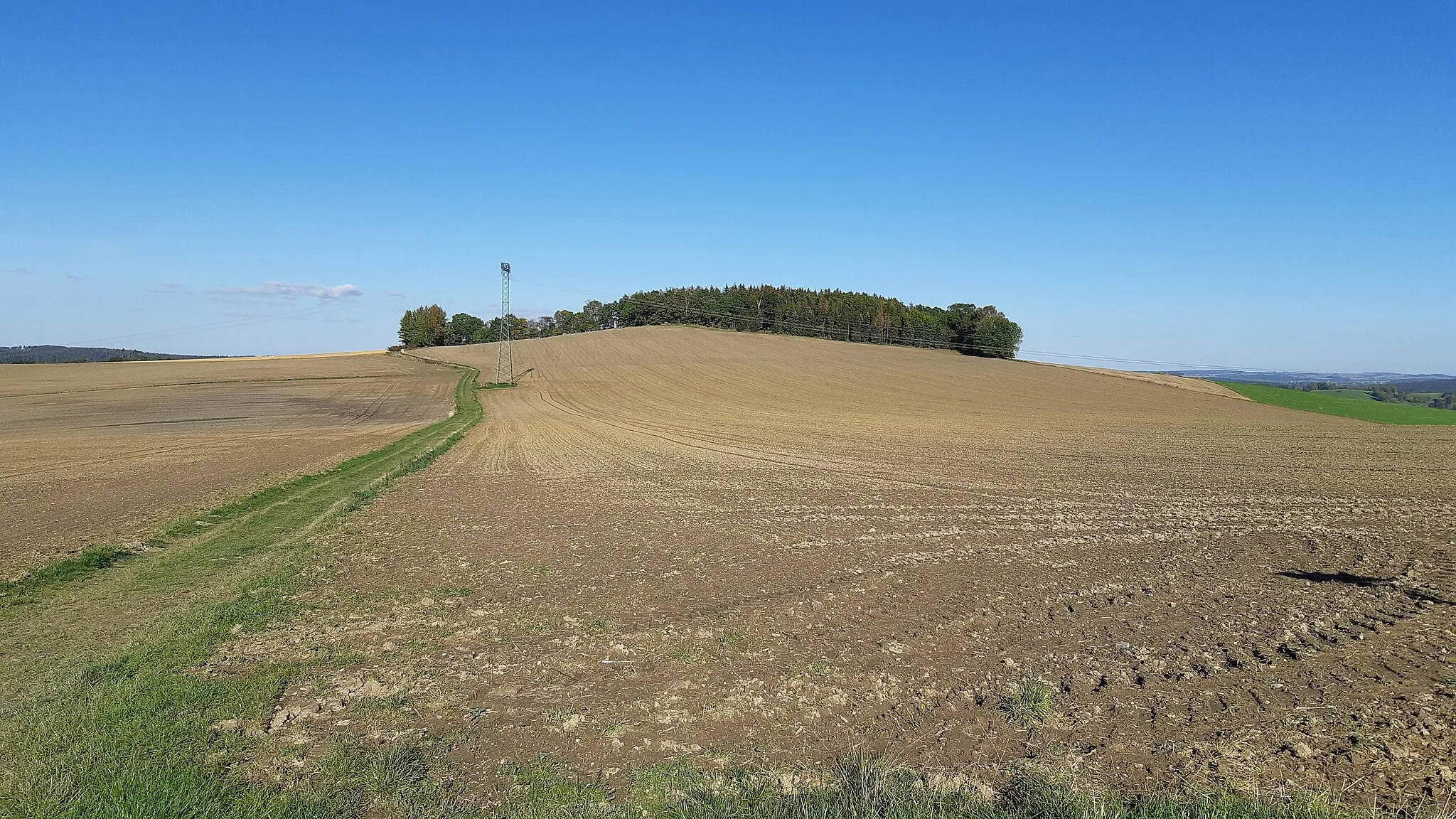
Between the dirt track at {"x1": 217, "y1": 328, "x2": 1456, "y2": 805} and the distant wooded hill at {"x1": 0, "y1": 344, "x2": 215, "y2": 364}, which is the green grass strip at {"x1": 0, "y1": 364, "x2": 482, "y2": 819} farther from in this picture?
the distant wooded hill at {"x1": 0, "y1": 344, "x2": 215, "y2": 364}

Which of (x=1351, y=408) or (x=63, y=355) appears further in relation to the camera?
(x=63, y=355)

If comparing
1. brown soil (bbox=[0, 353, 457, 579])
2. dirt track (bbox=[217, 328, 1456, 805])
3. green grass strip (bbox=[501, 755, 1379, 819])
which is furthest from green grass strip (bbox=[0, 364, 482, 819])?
brown soil (bbox=[0, 353, 457, 579])

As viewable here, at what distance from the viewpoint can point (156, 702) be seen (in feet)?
21.4

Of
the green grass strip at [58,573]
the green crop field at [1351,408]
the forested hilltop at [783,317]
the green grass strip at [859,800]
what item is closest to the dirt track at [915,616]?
the green grass strip at [859,800]

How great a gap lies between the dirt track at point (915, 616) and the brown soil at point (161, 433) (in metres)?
4.79

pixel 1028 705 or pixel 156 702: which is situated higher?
pixel 1028 705

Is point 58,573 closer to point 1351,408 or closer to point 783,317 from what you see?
point 1351,408

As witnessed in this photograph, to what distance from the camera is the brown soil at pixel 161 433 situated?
51.7 feet

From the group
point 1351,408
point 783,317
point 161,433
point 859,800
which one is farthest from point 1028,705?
point 783,317

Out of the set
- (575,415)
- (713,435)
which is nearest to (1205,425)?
(713,435)

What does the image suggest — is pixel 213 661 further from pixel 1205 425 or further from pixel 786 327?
pixel 786 327

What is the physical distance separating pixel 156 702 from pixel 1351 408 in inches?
2988

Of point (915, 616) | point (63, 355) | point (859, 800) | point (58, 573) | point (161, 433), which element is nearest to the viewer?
point (859, 800)

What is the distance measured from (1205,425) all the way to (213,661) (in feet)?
150
